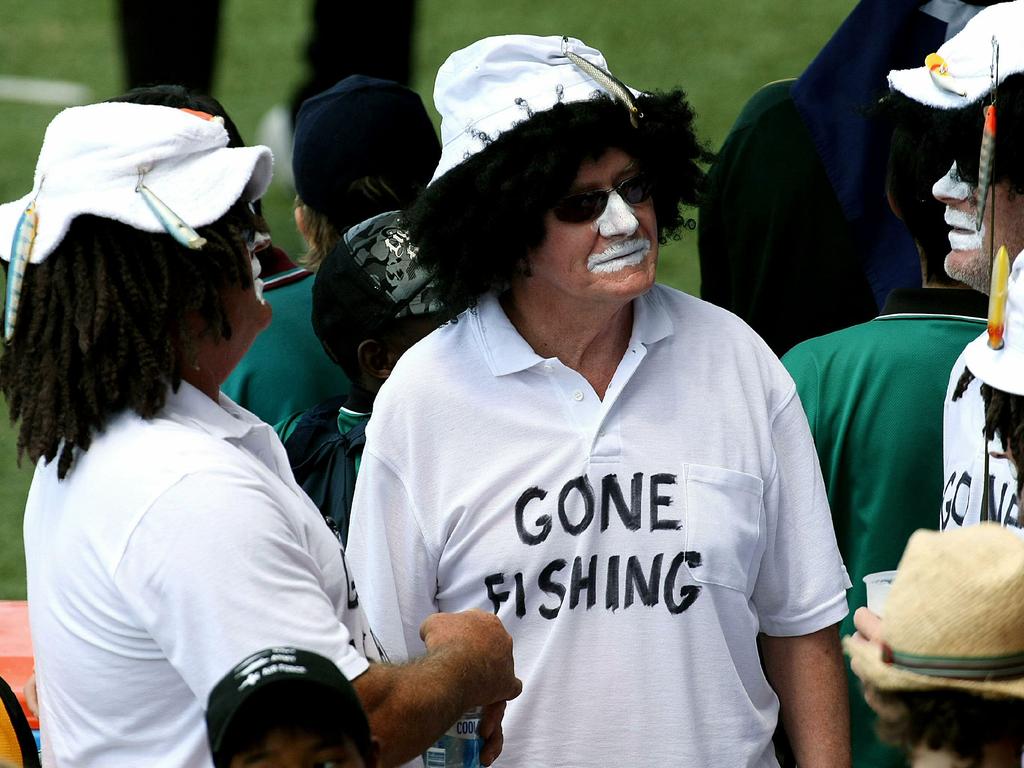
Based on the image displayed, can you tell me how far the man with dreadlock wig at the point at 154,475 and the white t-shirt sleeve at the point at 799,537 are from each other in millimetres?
623

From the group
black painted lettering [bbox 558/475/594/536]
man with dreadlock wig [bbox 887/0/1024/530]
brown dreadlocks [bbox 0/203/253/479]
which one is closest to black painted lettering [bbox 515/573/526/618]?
black painted lettering [bbox 558/475/594/536]

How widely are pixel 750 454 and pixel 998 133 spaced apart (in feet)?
2.79

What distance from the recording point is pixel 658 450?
2578mm

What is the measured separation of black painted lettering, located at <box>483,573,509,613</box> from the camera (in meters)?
2.54

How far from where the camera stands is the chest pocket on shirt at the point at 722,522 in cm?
254

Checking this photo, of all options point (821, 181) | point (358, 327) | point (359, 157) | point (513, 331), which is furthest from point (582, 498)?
point (821, 181)

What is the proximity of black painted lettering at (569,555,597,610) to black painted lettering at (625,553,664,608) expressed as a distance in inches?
2.1

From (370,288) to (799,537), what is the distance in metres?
0.97

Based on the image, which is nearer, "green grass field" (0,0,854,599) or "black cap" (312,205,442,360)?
"black cap" (312,205,442,360)

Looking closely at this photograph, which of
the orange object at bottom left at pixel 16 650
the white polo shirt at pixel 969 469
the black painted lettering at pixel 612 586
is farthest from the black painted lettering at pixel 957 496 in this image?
the orange object at bottom left at pixel 16 650

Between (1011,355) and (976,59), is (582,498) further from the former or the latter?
(976,59)

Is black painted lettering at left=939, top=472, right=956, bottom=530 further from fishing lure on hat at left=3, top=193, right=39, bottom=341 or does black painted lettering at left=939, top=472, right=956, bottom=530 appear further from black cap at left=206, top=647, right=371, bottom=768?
fishing lure on hat at left=3, top=193, right=39, bottom=341

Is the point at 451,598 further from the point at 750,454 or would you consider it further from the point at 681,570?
the point at 750,454

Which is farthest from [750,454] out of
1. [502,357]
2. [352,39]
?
[352,39]
